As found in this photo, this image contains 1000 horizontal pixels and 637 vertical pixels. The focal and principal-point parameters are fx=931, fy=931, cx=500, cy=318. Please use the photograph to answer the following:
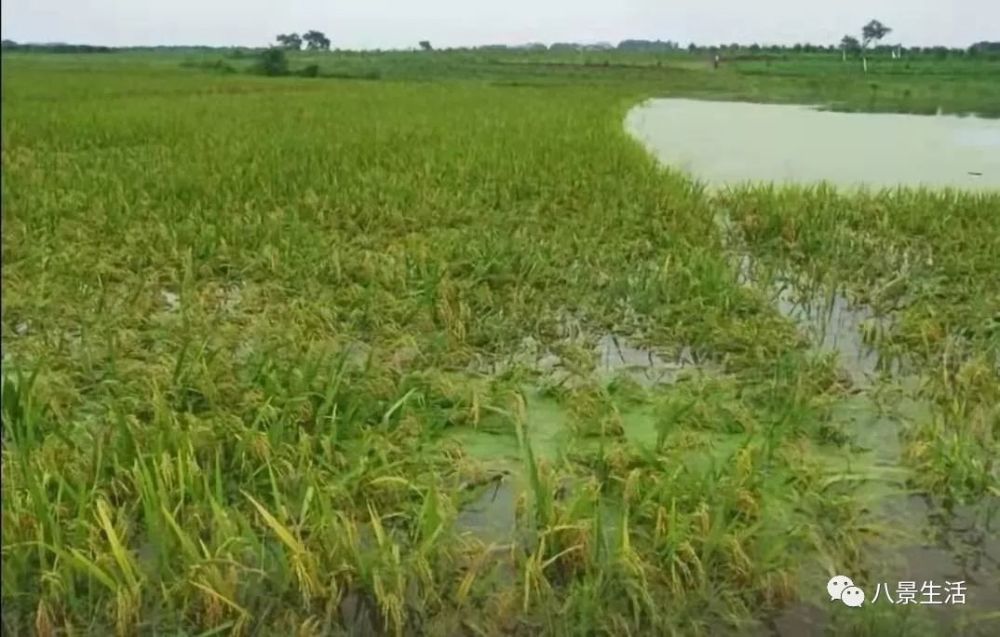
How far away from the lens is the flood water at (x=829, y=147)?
300 inches

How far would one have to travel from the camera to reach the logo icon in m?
1.81

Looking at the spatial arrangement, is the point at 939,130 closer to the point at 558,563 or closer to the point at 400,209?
the point at 400,209

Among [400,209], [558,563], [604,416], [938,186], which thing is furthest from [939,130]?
[558,563]

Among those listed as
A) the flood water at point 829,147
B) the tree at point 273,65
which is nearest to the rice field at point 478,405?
the flood water at point 829,147

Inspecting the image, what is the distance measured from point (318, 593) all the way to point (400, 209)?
3.73 m

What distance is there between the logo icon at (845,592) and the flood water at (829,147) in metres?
5.60

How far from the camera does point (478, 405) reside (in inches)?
105

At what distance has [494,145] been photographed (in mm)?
7953

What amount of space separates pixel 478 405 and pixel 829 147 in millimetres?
8018

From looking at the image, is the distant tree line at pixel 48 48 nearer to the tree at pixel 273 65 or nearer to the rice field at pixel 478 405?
the rice field at pixel 478 405

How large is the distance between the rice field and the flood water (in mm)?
1857

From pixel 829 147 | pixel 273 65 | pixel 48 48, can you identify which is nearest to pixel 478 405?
pixel 48 48

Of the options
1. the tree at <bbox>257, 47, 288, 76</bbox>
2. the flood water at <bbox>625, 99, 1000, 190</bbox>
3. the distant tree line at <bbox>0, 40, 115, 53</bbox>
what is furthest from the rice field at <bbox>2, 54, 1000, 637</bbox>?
the tree at <bbox>257, 47, 288, 76</bbox>

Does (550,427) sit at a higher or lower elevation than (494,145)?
lower
